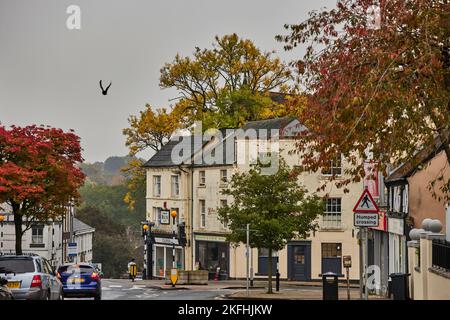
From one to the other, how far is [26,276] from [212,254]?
44.6m

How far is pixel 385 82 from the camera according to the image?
677 inches

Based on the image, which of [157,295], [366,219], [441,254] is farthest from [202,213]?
[441,254]

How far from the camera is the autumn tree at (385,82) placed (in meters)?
17.2

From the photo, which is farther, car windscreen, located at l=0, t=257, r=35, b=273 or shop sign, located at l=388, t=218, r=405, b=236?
shop sign, located at l=388, t=218, r=405, b=236

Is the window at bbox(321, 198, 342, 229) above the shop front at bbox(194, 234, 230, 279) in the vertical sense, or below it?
above

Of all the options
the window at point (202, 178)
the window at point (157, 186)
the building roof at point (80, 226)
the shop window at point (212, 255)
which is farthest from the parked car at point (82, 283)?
the building roof at point (80, 226)

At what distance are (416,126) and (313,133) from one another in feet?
7.49

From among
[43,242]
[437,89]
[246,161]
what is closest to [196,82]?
[246,161]

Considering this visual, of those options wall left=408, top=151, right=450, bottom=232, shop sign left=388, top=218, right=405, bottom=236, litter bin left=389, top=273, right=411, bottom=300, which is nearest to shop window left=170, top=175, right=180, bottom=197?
shop sign left=388, top=218, right=405, bottom=236

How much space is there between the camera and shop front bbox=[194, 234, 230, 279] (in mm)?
67375

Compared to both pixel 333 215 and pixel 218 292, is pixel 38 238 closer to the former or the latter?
pixel 333 215

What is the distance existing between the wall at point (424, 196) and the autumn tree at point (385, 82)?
20.1 m

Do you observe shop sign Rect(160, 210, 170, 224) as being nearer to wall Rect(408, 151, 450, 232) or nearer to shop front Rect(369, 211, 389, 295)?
shop front Rect(369, 211, 389, 295)

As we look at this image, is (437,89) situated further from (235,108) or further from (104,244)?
(104,244)
